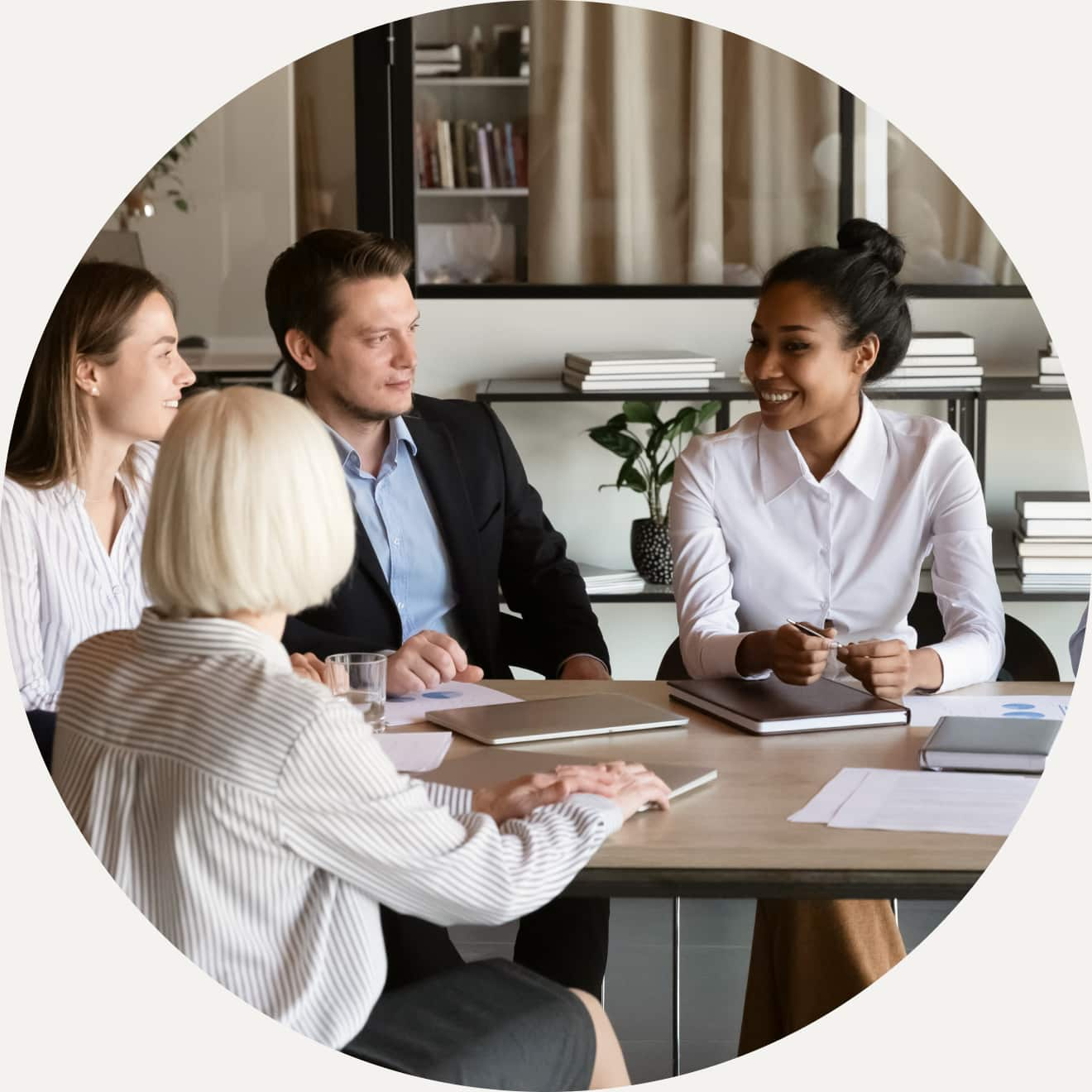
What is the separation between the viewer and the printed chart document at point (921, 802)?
1.66 meters

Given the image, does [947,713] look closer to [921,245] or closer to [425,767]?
[425,767]

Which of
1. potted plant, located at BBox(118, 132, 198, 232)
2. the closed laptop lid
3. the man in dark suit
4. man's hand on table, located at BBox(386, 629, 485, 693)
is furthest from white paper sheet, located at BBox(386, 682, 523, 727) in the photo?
potted plant, located at BBox(118, 132, 198, 232)

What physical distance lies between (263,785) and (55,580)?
3.82 ft

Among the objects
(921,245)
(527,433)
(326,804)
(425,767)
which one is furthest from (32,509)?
(921,245)

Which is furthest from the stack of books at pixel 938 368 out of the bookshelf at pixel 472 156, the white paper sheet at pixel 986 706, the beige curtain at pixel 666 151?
the white paper sheet at pixel 986 706

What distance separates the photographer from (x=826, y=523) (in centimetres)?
273

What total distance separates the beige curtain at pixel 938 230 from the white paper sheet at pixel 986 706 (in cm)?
238

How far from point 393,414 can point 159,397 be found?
0.45m

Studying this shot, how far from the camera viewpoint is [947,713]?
83.4 inches

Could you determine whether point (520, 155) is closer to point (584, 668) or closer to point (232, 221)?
point (232, 221)

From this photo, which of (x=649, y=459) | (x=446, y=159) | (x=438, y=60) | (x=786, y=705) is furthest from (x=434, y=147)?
(x=786, y=705)

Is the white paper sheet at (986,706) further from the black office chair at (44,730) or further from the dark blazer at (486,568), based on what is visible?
the black office chair at (44,730)

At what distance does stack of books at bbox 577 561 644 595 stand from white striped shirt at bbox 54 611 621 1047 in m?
2.63

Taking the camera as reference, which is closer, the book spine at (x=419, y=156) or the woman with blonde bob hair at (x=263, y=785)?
the woman with blonde bob hair at (x=263, y=785)
